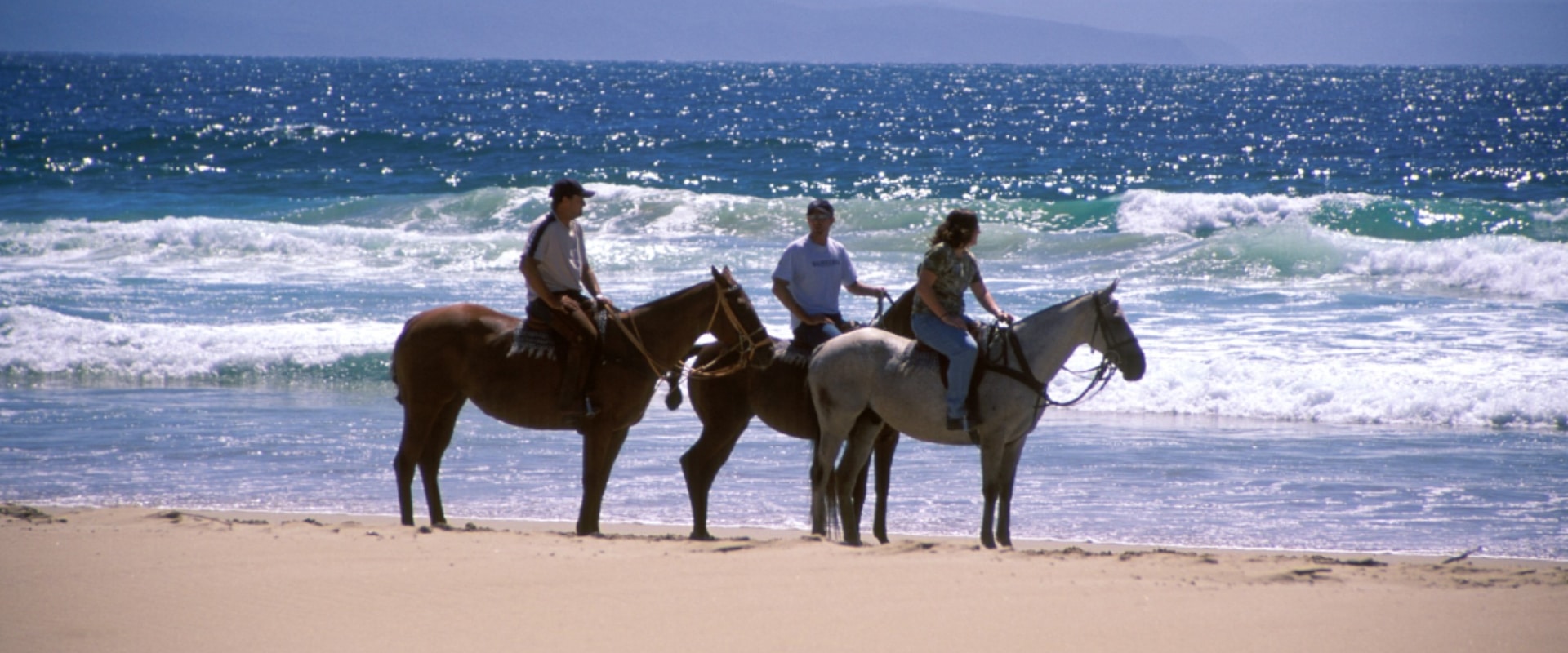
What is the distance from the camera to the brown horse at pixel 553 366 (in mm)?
7109

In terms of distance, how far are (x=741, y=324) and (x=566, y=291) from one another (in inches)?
38.1

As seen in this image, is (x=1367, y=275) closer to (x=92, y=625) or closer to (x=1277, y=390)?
(x=1277, y=390)

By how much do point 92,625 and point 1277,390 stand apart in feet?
32.1

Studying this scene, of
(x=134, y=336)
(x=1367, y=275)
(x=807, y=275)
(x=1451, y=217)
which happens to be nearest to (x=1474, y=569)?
(x=807, y=275)

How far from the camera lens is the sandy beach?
15.8 feet

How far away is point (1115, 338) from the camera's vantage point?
21.0 feet

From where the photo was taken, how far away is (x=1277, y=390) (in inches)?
467

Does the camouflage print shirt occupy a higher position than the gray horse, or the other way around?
the camouflage print shirt

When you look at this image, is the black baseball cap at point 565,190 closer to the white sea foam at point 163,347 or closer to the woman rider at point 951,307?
the woman rider at point 951,307

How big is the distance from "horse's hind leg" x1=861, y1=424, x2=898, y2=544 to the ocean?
791mm

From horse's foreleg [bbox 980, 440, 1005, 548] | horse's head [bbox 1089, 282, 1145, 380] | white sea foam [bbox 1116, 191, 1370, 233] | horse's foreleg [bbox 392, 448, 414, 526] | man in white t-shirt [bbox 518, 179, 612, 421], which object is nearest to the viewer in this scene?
horse's head [bbox 1089, 282, 1145, 380]

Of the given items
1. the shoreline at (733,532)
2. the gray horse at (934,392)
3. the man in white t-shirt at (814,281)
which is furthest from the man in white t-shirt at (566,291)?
the gray horse at (934,392)

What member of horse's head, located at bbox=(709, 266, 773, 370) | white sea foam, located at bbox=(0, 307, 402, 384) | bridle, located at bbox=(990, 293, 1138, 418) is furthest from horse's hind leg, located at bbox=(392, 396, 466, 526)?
white sea foam, located at bbox=(0, 307, 402, 384)

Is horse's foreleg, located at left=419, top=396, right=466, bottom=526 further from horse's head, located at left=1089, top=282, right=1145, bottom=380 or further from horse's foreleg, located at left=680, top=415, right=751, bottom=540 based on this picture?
horse's head, located at left=1089, top=282, right=1145, bottom=380
